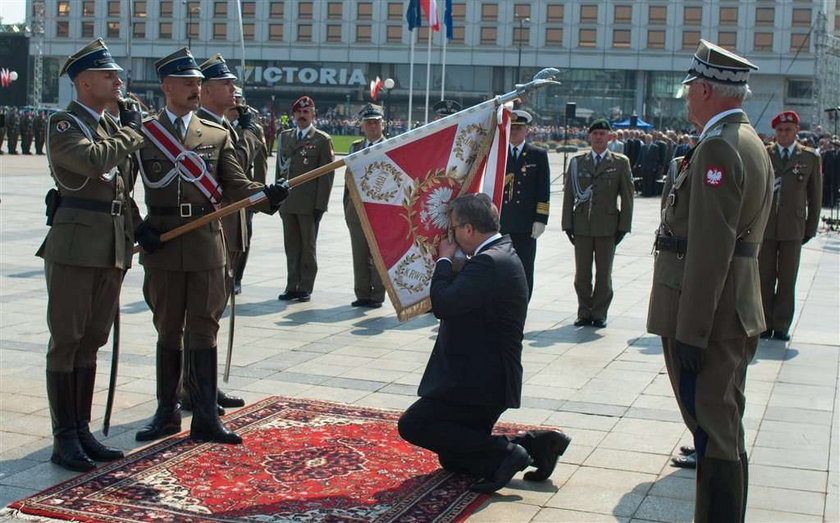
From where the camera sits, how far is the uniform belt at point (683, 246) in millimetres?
4812

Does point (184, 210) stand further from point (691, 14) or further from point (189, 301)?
point (691, 14)

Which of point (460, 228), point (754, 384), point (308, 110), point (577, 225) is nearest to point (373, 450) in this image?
point (460, 228)

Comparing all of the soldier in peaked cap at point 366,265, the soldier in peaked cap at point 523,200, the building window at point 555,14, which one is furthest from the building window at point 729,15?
the soldier in peaked cap at point 523,200

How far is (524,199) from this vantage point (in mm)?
10805

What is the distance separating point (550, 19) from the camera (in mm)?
87250

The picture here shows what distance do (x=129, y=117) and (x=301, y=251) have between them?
5941 millimetres

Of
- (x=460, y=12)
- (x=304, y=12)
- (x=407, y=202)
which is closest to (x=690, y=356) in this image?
(x=407, y=202)

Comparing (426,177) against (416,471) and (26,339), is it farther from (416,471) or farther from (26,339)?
(26,339)

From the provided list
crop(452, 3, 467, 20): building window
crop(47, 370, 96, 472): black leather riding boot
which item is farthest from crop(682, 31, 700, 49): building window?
crop(47, 370, 96, 472): black leather riding boot

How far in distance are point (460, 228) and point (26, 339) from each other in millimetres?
5003

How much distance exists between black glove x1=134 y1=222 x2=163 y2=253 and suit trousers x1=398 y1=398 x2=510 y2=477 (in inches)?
70.8

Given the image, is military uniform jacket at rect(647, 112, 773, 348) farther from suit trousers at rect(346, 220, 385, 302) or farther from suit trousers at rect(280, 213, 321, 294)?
suit trousers at rect(280, 213, 321, 294)

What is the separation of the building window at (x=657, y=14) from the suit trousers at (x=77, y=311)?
83.5 m

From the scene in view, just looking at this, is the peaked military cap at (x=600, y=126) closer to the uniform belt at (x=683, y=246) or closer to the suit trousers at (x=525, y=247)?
the suit trousers at (x=525, y=247)
